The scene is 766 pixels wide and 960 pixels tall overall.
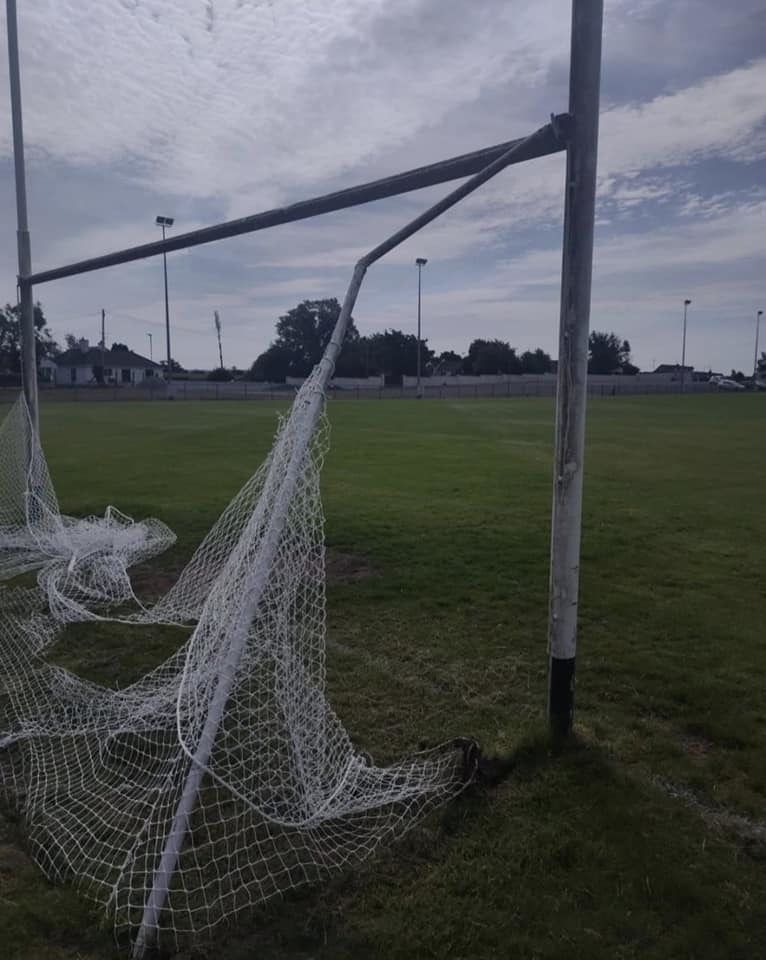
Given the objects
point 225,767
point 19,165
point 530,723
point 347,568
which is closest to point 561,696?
point 530,723

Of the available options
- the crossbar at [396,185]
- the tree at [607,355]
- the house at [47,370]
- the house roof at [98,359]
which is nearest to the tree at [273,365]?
the house roof at [98,359]

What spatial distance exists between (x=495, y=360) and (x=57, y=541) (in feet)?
301

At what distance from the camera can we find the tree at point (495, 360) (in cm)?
9594

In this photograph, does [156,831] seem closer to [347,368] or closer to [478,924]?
[478,924]

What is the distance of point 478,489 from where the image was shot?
11789 millimetres

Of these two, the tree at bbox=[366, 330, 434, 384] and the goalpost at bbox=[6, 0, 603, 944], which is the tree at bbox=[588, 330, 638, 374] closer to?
the tree at bbox=[366, 330, 434, 384]

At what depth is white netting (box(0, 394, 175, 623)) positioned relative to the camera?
21.1 feet

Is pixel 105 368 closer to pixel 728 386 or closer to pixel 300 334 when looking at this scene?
pixel 300 334

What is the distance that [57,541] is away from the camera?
764 centimetres

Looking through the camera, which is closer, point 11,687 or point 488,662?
point 11,687

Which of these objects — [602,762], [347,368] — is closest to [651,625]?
[602,762]

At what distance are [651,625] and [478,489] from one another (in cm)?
627

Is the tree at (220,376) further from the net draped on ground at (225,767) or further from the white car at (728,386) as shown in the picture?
the net draped on ground at (225,767)

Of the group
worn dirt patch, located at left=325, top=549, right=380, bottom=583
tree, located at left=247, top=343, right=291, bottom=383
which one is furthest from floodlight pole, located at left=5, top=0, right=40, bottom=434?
tree, located at left=247, top=343, right=291, bottom=383
